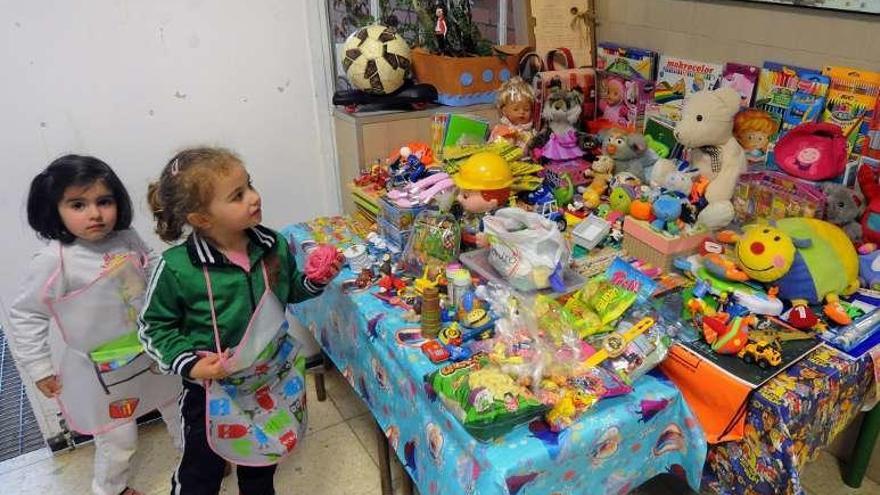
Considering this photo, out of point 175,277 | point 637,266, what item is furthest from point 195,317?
point 637,266

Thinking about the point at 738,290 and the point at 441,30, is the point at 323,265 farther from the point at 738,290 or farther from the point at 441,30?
the point at 441,30

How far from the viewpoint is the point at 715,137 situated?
68.3 inches

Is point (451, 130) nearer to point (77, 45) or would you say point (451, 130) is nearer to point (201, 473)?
point (77, 45)

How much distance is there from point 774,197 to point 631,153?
1.52 feet

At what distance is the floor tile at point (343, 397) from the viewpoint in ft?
7.38

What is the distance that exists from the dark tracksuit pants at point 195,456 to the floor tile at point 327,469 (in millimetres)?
396

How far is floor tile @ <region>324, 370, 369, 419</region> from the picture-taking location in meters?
2.25

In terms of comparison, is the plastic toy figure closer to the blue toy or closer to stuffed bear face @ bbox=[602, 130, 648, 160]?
stuffed bear face @ bbox=[602, 130, 648, 160]

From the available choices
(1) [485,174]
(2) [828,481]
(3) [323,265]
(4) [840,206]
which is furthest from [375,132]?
(2) [828,481]

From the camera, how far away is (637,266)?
1.60 meters

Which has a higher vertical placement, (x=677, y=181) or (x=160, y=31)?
(x=160, y=31)

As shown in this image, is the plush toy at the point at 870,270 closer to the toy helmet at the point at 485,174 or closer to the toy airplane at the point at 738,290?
the toy airplane at the point at 738,290

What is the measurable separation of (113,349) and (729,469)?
1.54m

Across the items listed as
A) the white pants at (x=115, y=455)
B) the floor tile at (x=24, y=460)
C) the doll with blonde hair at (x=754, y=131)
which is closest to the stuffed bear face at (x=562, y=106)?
the doll with blonde hair at (x=754, y=131)
